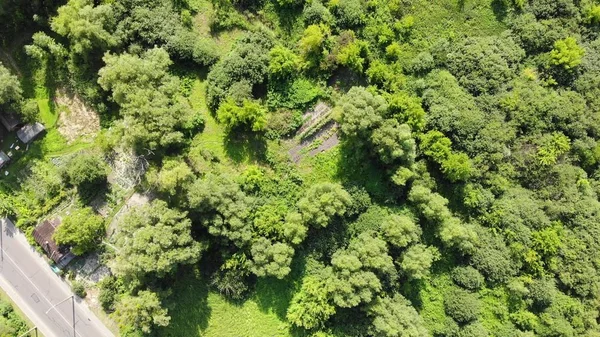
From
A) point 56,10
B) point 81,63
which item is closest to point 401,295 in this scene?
point 81,63

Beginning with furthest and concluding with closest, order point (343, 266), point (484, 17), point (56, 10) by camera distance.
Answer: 1. point (484, 17)
2. point (56, 10)
3. point (343, 266)

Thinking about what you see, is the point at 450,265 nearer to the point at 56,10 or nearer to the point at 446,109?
the point at 446,109

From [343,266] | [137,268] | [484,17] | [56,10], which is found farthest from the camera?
[484,17]

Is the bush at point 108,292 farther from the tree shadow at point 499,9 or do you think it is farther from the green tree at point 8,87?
the tree shadow at point 499,9

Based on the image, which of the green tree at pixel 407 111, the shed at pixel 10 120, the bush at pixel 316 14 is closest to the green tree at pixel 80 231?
the shed at pixel 10 120

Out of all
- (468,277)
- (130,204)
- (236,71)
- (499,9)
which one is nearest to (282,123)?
(236,71)

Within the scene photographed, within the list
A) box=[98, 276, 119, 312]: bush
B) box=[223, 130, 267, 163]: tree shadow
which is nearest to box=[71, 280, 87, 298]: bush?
→ box=[98, 276, 119, 312]: bush

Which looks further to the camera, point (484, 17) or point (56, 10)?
point (484, 17)
